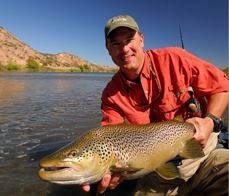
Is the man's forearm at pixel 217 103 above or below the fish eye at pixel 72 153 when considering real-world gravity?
above

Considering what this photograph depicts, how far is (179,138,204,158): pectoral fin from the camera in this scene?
3.38 m

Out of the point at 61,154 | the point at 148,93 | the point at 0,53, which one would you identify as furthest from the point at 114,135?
the point at 0,53

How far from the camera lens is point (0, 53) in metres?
116

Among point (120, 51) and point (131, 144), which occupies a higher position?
point (120, 51)

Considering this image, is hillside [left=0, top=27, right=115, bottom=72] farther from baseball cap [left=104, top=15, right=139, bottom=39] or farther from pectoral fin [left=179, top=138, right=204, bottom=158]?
pectoral fin [left=179, top=138, right=204, bottom=158]

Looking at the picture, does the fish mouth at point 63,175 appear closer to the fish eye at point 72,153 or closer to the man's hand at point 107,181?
the fish eye at point 72,153

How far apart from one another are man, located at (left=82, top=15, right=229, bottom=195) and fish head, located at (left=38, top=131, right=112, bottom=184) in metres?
0.98

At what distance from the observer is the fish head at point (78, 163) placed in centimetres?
275

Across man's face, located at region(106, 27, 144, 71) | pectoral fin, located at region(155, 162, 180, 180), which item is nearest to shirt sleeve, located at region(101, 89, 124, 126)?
man's face, located at region(106, 27, 144, 71)

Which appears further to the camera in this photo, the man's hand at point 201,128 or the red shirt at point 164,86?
the red shirt at point 164,86

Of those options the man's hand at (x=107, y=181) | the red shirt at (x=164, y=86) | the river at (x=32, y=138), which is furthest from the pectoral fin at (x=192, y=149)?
the river at (x=32, y=138)

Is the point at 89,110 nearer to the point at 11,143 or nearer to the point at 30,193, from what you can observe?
the point at 11,143

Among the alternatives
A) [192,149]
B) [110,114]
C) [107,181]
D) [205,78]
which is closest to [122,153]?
[107,181]

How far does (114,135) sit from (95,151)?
30cm
